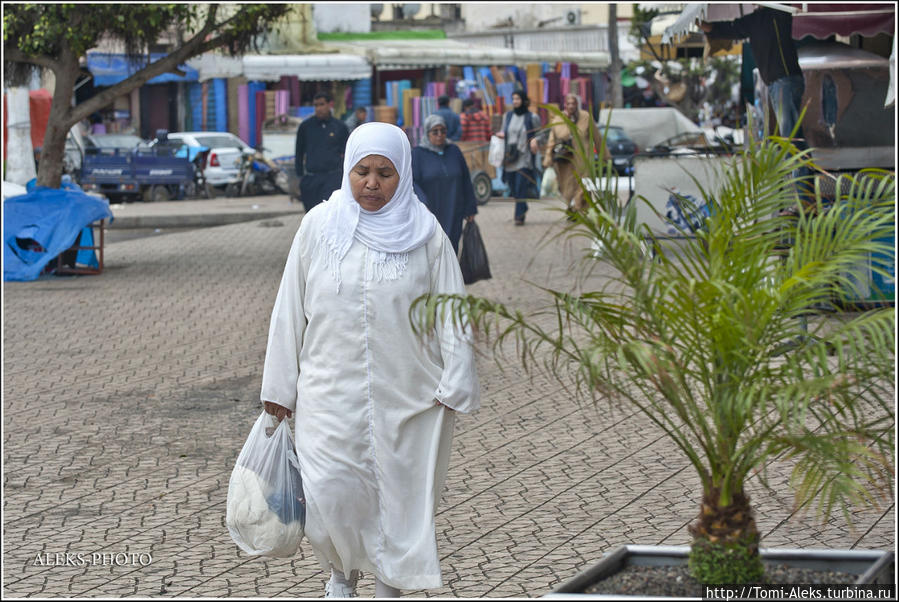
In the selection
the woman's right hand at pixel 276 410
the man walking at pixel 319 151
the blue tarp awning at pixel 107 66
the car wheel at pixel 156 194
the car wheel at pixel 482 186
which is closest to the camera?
the woman's right hand at pixel 276 410

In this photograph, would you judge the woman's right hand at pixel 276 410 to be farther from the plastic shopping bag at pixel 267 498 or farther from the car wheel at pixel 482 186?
the car wheel at pixel 482 186

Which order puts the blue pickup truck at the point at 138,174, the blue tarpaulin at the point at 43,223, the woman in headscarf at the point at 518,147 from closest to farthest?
the blue tarpaulin at the point at 43,223
the woman in headscarf at the point at 518,147
the blue pickup truck at the point at 138,174

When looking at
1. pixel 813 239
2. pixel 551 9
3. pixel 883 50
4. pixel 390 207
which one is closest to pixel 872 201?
pixel 813 239

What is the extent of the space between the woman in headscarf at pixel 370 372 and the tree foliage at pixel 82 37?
37.5 ft

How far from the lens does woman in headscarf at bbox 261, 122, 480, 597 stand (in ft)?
13.3

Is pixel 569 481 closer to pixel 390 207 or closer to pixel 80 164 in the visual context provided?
pixel 390 207

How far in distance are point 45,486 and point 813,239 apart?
13.8ft

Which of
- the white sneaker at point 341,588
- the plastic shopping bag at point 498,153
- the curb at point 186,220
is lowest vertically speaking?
the curb at point 186,220

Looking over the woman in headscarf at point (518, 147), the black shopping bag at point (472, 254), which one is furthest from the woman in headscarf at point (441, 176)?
the woman in headscarf at point (518, 147)

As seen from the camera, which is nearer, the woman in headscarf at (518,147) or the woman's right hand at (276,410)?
the woman's right hand at (276,410)

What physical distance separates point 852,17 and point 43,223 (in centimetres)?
893

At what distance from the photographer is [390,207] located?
4180 mm

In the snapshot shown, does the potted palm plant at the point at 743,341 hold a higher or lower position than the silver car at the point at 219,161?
higher

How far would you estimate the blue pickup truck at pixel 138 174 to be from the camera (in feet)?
83.5
